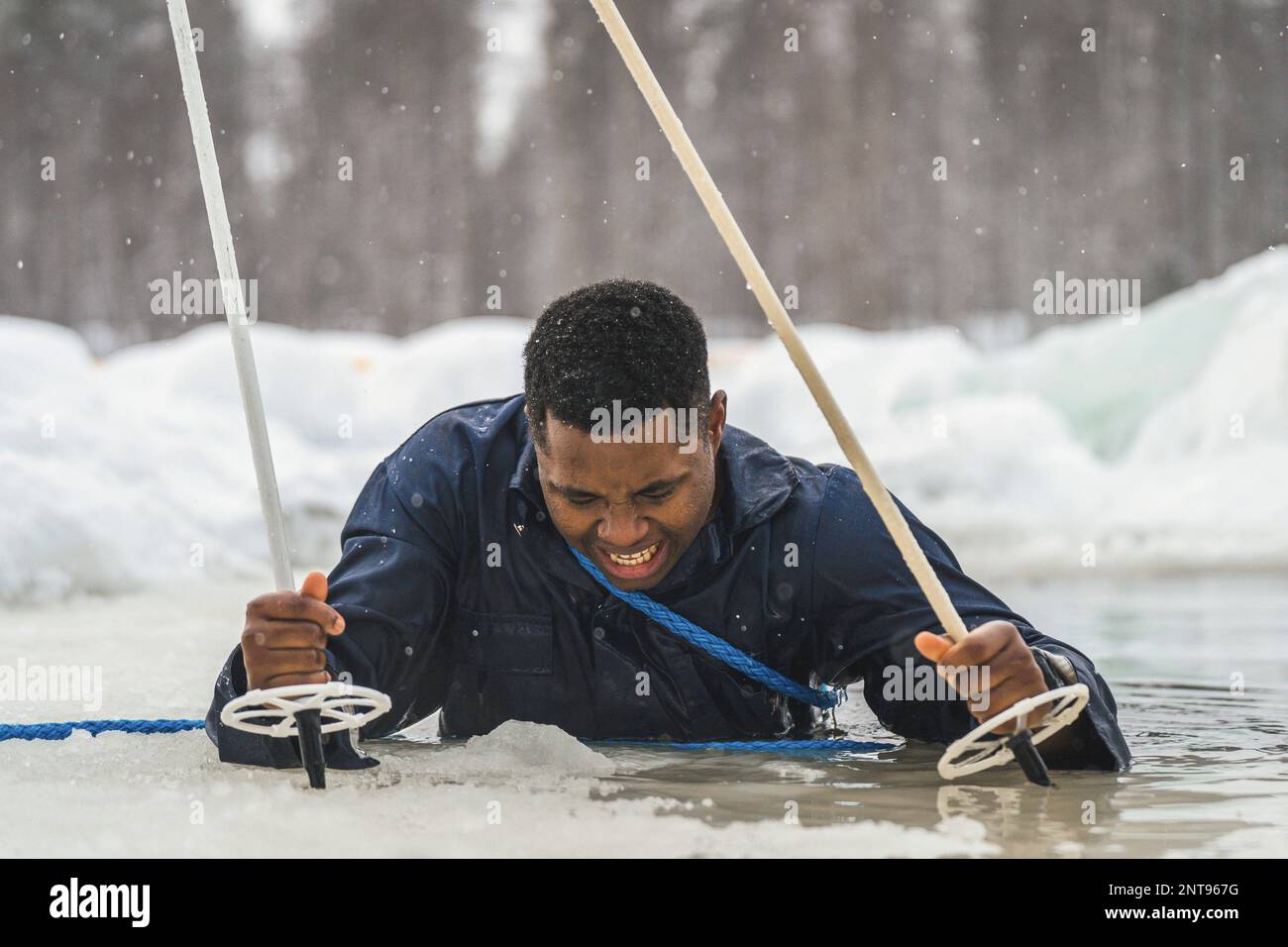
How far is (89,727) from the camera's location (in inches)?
107

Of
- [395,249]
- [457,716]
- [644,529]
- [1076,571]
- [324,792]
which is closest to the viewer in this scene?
[324,792]

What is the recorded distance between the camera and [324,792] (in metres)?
2.16

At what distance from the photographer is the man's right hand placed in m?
2.01

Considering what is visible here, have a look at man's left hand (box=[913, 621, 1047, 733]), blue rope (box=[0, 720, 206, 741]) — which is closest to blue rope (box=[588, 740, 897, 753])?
man's left hand (box=[913, 621, 1047, 733])

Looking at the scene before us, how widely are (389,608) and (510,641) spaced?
0.91 ft

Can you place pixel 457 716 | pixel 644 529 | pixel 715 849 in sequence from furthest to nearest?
pixel 457 716 → pixel 644 529 → pixel 715 849

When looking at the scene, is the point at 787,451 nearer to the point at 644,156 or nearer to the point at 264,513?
the point at 644,156

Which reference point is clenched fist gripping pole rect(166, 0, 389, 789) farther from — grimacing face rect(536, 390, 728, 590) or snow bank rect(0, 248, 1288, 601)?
snow bank rect(0, 248, 1288, 601)

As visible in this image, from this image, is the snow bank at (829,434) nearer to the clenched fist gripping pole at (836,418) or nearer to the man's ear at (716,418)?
the man's ear at (716,418)

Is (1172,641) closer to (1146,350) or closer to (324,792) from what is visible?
(324,792)

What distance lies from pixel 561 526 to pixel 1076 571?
5.39 metres

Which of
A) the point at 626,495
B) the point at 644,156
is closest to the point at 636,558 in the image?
the point at 626,495

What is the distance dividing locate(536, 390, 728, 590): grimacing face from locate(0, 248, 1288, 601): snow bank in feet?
11.7

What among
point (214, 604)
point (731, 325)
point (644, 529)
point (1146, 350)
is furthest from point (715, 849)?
point (731, 325)
